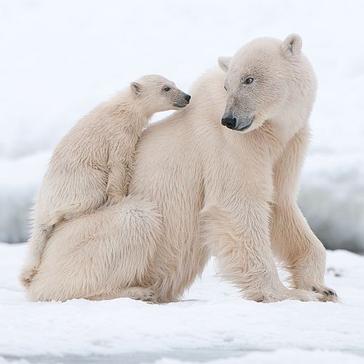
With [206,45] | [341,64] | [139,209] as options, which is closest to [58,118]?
[206,45]

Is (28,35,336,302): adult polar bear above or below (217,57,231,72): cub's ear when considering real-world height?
below

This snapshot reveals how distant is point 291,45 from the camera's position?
565cm

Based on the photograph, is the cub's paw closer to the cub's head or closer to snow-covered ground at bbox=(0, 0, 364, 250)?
the cub's head

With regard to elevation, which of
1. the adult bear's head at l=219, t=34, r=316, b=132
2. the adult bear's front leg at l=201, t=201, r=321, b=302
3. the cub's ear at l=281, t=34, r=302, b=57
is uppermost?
the cub's ear at l=281, t=34, r=302, b=57

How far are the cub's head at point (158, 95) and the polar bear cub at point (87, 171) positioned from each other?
51 millimetres

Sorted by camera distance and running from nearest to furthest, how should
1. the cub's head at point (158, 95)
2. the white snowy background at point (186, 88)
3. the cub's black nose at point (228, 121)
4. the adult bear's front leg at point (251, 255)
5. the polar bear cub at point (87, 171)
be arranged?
the white snowy background at point (186, 88), the cub's black nose at point (228, 121), the adult bear's front leg at point (251, 255), the polar bear cub at point (87, 171), the cub's head at point (158, 95)

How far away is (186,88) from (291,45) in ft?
15.4

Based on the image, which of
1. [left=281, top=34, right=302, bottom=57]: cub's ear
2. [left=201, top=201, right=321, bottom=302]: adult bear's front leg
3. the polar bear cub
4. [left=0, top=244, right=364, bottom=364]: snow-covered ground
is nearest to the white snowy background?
[left=0, top=244, right=364, bottom=364]: snow-covered ground

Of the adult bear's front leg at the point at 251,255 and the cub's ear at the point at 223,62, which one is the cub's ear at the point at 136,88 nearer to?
the cub's ear at the point at 223,62

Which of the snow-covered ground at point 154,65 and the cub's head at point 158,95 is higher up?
the cub's head at point 158,95

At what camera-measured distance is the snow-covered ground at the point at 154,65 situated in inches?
330

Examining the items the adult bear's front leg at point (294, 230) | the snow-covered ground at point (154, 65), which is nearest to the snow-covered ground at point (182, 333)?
the adult bear's front leg at point (294, 230)

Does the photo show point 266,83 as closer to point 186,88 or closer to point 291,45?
point 291,45

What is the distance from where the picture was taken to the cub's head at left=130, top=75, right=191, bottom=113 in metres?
6.12
